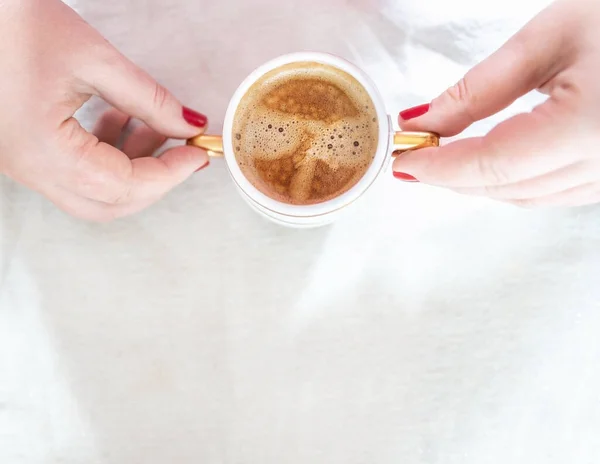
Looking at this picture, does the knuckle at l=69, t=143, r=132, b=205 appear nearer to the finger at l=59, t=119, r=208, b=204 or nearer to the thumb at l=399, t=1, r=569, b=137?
the finger at l=59, t=119, r=208, b=204

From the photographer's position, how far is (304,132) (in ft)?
1.81

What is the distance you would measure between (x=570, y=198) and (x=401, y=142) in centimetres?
19

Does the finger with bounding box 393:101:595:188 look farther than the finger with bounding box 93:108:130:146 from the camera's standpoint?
No

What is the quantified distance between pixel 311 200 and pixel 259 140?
0.08 meters

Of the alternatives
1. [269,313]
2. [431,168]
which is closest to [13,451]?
[269,313]

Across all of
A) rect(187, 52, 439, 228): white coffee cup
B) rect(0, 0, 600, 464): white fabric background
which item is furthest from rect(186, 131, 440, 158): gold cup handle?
rect(0, 0, 600, 464): white fabric background

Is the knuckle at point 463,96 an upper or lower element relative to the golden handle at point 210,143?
upper

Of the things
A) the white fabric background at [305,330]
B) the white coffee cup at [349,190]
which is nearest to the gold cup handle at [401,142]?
the white coffee cup at [349,190]

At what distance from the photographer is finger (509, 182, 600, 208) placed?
0.55 metres

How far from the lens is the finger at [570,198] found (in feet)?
1.80

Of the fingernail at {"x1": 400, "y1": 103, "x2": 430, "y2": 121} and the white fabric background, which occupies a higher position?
the fingernail at {"x1": 400, "y1": 103, "x2": 430, "y2": 121}

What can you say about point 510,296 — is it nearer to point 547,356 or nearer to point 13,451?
point 547,356

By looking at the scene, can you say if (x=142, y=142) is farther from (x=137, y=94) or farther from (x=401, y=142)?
(x=401, y=142)

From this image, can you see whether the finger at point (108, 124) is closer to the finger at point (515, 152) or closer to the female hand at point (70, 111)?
the female hand at point (70, 111)
